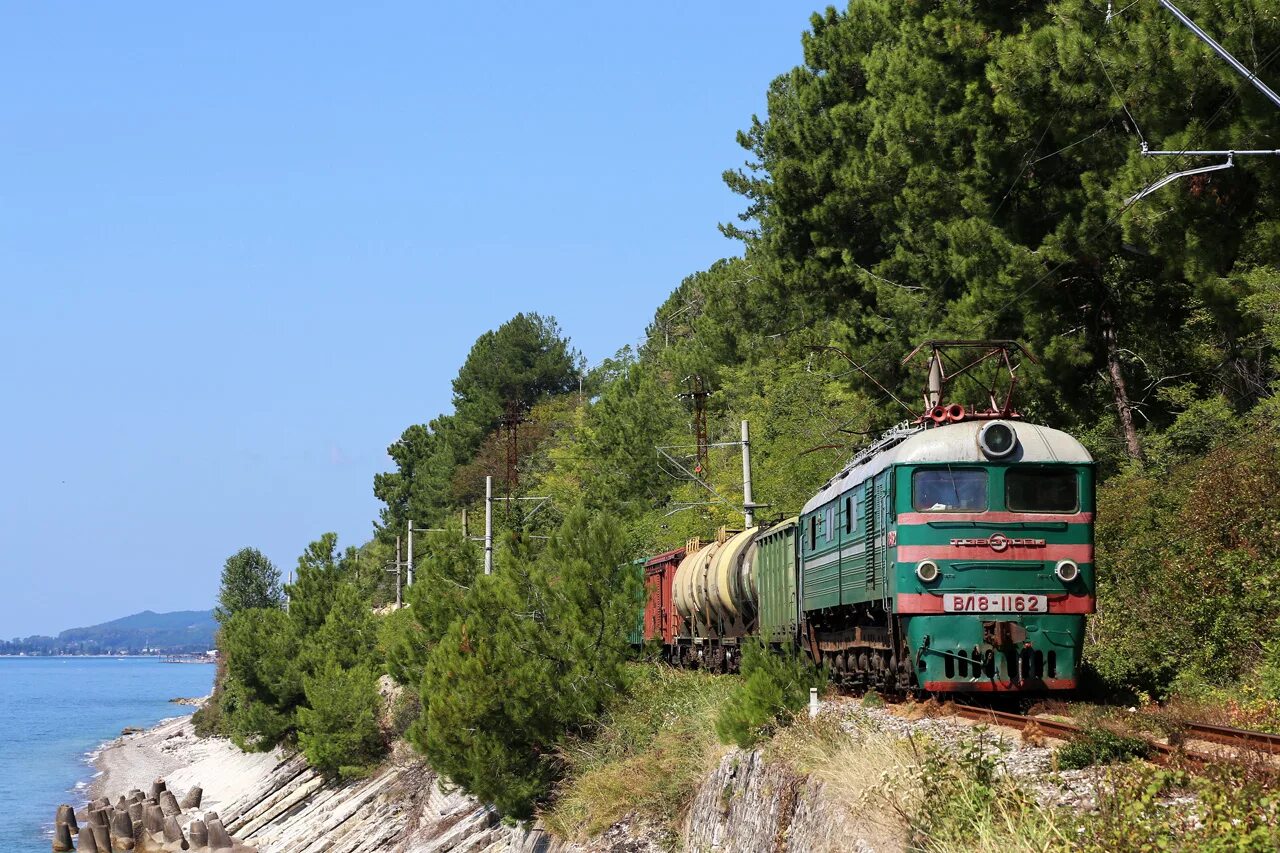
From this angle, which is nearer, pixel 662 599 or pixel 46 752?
pixel 662 599

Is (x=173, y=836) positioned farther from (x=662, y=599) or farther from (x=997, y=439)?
(x=997, y=439)

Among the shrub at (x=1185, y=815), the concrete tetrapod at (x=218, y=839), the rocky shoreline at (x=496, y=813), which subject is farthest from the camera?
the concrete tetrapod at (x=218, y=839)

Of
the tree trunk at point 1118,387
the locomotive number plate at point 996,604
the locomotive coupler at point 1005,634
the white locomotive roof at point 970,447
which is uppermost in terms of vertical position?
the tree trunk at point 1118,387

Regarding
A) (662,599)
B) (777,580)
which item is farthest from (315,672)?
(777,580)

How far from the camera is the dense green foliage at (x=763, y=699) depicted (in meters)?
17.2

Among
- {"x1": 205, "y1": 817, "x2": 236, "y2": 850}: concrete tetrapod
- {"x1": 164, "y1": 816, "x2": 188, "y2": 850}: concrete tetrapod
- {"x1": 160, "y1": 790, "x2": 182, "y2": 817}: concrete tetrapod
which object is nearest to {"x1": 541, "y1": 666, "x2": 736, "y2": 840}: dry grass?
{"x1": 205, "y1": 817, "x2": 236, "y2": 850}: concrete tetrapod

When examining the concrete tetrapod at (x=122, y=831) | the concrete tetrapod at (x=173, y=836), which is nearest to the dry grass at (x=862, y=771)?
the concrete tetrapod at (x=173, y=836)

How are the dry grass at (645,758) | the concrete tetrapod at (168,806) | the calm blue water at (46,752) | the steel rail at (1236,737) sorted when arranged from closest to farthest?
the steel rail at (1236,737) < the dry grass at (645,758) < the concrete tetrapod at (168,806) < the calm blue water at (46,752)

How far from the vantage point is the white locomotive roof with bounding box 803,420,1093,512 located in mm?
17375

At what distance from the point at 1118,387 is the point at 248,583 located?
311 ft

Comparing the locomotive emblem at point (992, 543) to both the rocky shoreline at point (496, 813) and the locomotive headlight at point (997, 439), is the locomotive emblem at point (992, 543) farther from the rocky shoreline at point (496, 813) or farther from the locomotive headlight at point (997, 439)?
the rocky shoreline at point (496, 813)

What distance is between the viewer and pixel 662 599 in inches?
1516

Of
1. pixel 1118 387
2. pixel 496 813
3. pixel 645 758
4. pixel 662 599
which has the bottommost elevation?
pixel 496 813

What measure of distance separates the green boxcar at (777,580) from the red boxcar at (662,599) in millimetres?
9312
